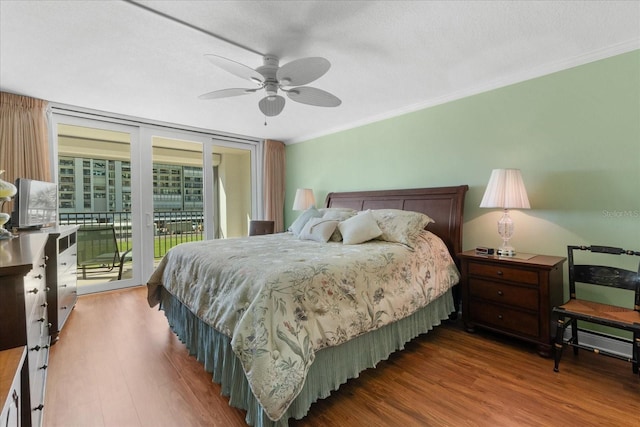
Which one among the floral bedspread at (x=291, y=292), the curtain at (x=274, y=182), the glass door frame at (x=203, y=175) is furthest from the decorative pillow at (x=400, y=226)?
the glass door frame at (x=203, y=175)

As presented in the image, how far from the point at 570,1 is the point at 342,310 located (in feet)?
7.65

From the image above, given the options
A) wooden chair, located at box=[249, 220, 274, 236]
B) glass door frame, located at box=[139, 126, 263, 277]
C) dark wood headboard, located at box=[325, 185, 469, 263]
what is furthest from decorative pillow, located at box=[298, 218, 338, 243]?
glass door frame, located at box=[139, 126, 263, 277]

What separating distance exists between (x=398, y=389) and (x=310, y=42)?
8.17 feet

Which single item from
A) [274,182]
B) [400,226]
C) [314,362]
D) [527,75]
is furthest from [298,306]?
[274,182]

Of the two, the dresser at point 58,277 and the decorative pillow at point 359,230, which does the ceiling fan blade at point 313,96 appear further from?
the dresser at point 58,277

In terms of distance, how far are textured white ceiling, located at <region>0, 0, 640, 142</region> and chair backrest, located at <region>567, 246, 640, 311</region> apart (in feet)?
5.05

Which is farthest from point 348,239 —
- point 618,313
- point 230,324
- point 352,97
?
point 618,313

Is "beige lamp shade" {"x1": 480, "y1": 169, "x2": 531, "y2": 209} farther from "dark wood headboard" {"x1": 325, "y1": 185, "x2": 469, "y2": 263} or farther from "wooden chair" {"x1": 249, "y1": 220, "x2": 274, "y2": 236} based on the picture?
"wooden chair" {"x1": 249, "y1": 220, "x2": 274, "y2": 236}

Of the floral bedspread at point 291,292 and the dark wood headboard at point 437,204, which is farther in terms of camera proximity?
the dark wood headboard at point 437,204

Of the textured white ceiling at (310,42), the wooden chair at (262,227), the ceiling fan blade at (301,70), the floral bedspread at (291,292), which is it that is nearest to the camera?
the floral bedspread at (291,292)

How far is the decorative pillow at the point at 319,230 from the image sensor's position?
9.57ft

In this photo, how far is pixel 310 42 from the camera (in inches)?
86.4

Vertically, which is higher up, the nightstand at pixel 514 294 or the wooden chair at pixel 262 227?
the wooden chair at pixel 262 227

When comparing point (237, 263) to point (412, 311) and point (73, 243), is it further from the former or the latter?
point (73, 243)
